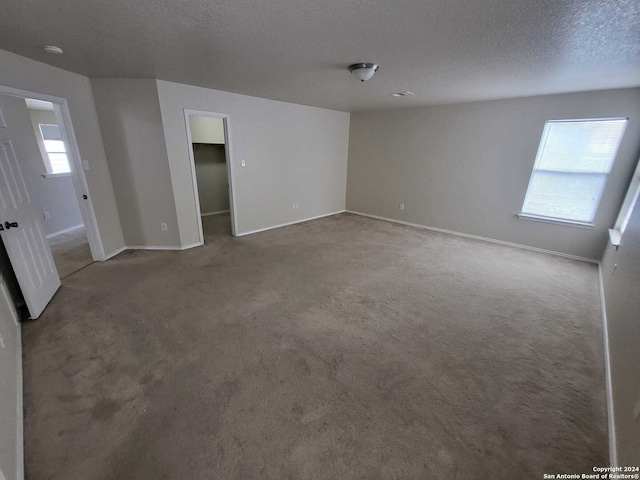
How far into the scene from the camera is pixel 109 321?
7.88ft

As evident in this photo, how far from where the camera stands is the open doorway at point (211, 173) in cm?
524

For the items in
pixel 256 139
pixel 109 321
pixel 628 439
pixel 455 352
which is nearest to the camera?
pixel 628 439

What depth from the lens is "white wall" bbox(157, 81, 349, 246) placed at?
3738 millimetres

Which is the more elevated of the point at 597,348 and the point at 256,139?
the point at 256,139

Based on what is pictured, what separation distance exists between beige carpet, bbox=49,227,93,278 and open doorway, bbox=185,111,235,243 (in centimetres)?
173

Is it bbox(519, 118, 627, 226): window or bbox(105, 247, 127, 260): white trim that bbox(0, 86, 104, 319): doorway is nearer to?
bbox(105, 247, 127, 260): white trim

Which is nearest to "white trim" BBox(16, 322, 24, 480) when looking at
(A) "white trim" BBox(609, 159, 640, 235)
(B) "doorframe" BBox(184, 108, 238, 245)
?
(B) "doorframe" BBox(184, 108, 238, 245)

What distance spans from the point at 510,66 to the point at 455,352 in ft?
8.94

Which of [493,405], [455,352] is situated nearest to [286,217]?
[455,352]

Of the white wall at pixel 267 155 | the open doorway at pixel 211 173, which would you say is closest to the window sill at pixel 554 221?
the white wall at pixel 267 155

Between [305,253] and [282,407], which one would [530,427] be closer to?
[282,407]

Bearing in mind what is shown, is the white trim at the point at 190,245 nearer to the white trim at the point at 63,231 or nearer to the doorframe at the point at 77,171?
the doorframe at the point at 77,171

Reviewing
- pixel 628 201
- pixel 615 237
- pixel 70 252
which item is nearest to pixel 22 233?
pixel 70 252

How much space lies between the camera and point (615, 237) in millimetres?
3213
